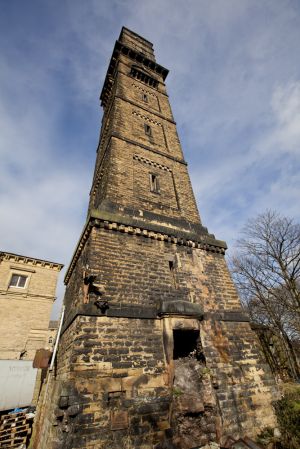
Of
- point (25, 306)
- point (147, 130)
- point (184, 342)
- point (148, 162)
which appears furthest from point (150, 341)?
point (25, 306)

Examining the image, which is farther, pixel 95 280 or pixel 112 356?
pixel 95 280

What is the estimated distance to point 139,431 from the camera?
438cm

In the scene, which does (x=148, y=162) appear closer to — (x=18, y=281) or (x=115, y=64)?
(x=115, y=64)

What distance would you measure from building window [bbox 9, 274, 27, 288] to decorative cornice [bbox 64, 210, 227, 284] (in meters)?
12.7

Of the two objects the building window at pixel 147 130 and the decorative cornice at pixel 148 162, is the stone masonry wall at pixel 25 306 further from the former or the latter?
the building window at pixel 147 130

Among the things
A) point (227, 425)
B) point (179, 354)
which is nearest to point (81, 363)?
point (179, 354)

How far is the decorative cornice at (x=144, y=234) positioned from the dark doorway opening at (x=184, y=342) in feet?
9.12

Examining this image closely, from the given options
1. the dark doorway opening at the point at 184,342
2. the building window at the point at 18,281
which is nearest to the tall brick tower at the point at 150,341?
the dark doorway opening at the point at 184,342

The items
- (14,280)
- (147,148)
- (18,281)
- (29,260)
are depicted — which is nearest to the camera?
(147,148)

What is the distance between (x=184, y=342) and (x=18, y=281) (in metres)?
17.4

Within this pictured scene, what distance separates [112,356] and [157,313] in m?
1.53

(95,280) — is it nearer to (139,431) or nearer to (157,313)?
(157,313)

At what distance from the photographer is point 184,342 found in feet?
20.7

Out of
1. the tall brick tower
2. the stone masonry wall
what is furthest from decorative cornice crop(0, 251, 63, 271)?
the tall brick tower
